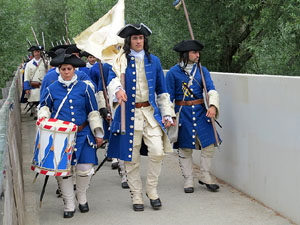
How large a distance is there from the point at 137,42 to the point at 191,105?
4.15ft

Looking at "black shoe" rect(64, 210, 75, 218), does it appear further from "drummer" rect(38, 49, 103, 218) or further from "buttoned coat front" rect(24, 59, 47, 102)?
"buttoned coat front" rect(24, 59, 47, 102)

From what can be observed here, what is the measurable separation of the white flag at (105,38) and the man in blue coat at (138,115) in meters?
1.00

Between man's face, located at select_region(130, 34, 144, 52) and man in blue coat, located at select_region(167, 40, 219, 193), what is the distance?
854 mm

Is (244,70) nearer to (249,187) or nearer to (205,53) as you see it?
(205,53)

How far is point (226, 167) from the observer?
8.13 metres

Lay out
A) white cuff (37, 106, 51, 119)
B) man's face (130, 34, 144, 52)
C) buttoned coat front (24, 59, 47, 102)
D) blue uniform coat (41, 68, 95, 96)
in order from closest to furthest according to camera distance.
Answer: white cuff (37, 106, 51, 119), man's face (130, 34, 144, 52), blue uniform coat (41, 68, 95, 96), buttoned coat front (24, 59, 47, 102)

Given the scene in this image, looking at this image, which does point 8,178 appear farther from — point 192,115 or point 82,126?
point 192,115

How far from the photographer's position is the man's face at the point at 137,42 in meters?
6.84

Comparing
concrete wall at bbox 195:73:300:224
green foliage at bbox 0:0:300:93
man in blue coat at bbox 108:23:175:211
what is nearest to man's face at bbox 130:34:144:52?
man in blue coat at bbox 108:23:175:211

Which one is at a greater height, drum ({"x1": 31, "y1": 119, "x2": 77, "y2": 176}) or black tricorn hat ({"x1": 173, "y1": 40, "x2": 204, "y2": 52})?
black tricorn hat ({"x1": 173, "y1": 40, "x2": 204, "y2": 52})

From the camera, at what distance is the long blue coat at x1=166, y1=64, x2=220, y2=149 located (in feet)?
25.1

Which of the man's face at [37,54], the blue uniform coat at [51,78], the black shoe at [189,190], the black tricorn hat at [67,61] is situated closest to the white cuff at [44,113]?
the black tricorn hat at [67,61]

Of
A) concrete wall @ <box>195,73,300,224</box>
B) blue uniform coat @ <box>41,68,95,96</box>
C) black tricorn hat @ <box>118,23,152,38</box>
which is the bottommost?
concrete wall @ <box>195,73,300,224</box>

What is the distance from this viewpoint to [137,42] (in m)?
6.85
